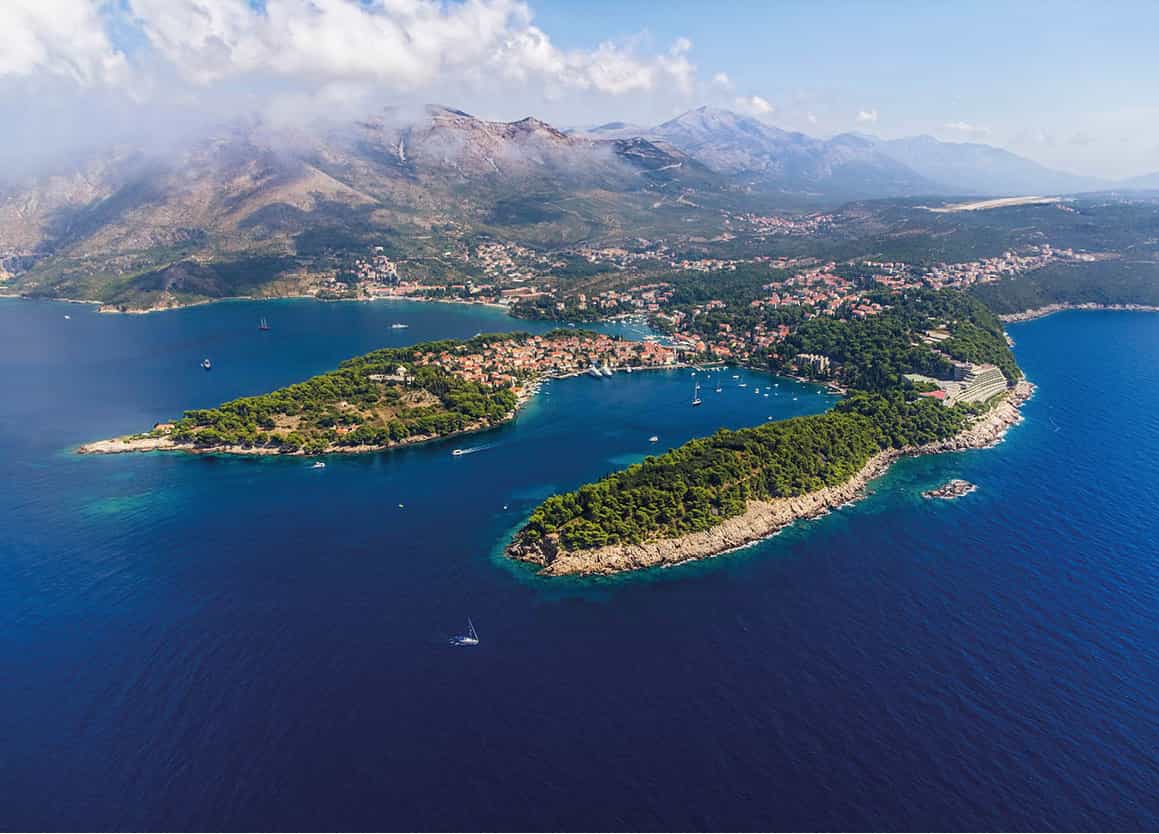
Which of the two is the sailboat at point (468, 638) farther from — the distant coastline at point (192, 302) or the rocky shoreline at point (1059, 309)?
the rocky shoreline at point (1059, 309)

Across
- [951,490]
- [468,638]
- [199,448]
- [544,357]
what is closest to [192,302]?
[544,357]

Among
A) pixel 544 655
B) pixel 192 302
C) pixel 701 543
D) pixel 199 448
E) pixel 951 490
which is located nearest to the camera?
pixel 544 655

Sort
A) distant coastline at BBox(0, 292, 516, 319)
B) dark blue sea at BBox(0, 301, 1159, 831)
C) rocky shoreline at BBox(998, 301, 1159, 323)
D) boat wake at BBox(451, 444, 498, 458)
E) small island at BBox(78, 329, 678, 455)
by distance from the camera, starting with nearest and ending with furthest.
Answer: dark blue sea at BBox(0, 301, 1159, 831) → boat wake at BBox(451, 444, 498, 458) → small island at BBox(78, 329, 678, 455) → rocky shoreline at BBox(998, 301, 1159, 323) → distant coastline at BBox(0, 292, 516, 319)

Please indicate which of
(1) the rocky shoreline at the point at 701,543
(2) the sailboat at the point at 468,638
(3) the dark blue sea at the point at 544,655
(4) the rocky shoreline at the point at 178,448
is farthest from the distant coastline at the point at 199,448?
(2) the sailboat at the point at 468,638

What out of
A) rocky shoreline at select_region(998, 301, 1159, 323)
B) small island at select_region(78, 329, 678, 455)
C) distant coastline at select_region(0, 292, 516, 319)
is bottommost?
small island at select_region(78, 329, 678, 455)

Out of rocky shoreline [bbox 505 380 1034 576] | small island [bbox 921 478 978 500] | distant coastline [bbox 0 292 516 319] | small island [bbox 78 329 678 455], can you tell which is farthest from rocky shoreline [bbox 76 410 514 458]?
distant coastline [bbox 0 292 516 319]

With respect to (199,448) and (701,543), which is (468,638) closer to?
(701,543)

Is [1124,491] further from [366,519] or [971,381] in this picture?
[366,519]

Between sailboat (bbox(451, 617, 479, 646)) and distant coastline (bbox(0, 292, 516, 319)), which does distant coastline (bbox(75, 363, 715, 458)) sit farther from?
distant coastline (bbox(0, 292, 516, 319))
